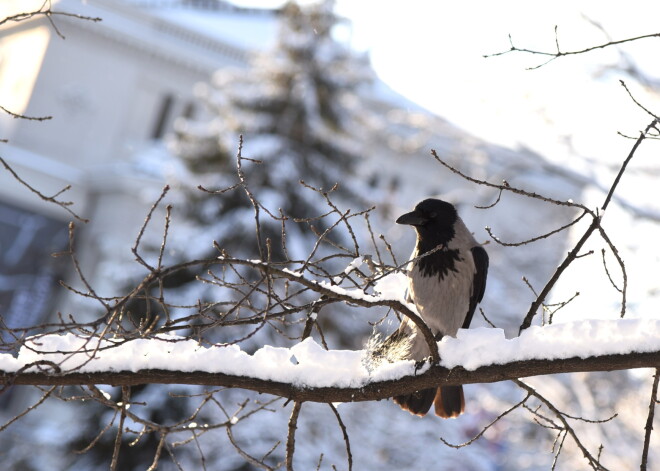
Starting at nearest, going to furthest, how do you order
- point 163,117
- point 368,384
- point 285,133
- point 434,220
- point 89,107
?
point 368,384 → point 434,220 → point 285,133 → point 89,107 → point 163,117

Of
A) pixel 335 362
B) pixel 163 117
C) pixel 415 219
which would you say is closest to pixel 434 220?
pixel 415 219

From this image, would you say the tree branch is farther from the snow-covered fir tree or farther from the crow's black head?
the snow-covered fir tree

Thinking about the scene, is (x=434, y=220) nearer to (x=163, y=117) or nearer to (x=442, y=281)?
(x=442, y=281)

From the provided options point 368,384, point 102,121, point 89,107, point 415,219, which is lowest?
point 102,121

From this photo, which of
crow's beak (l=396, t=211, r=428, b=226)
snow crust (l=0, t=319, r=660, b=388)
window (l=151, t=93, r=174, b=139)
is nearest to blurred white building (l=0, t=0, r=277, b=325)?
window (l=151, t=93, r=174, b=139)

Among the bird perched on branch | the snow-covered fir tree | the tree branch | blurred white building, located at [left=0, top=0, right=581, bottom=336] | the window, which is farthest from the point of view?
the window

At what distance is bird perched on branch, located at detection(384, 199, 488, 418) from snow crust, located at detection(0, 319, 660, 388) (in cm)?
76

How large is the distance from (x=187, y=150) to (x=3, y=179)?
33.1 feet

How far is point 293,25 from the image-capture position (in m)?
13.9

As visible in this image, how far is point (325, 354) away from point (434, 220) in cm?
146

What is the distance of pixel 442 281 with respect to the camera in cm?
442

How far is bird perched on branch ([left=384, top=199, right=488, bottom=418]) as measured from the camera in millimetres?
4301

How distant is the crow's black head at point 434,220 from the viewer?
4.61m

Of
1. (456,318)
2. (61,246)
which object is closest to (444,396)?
(456,318)
